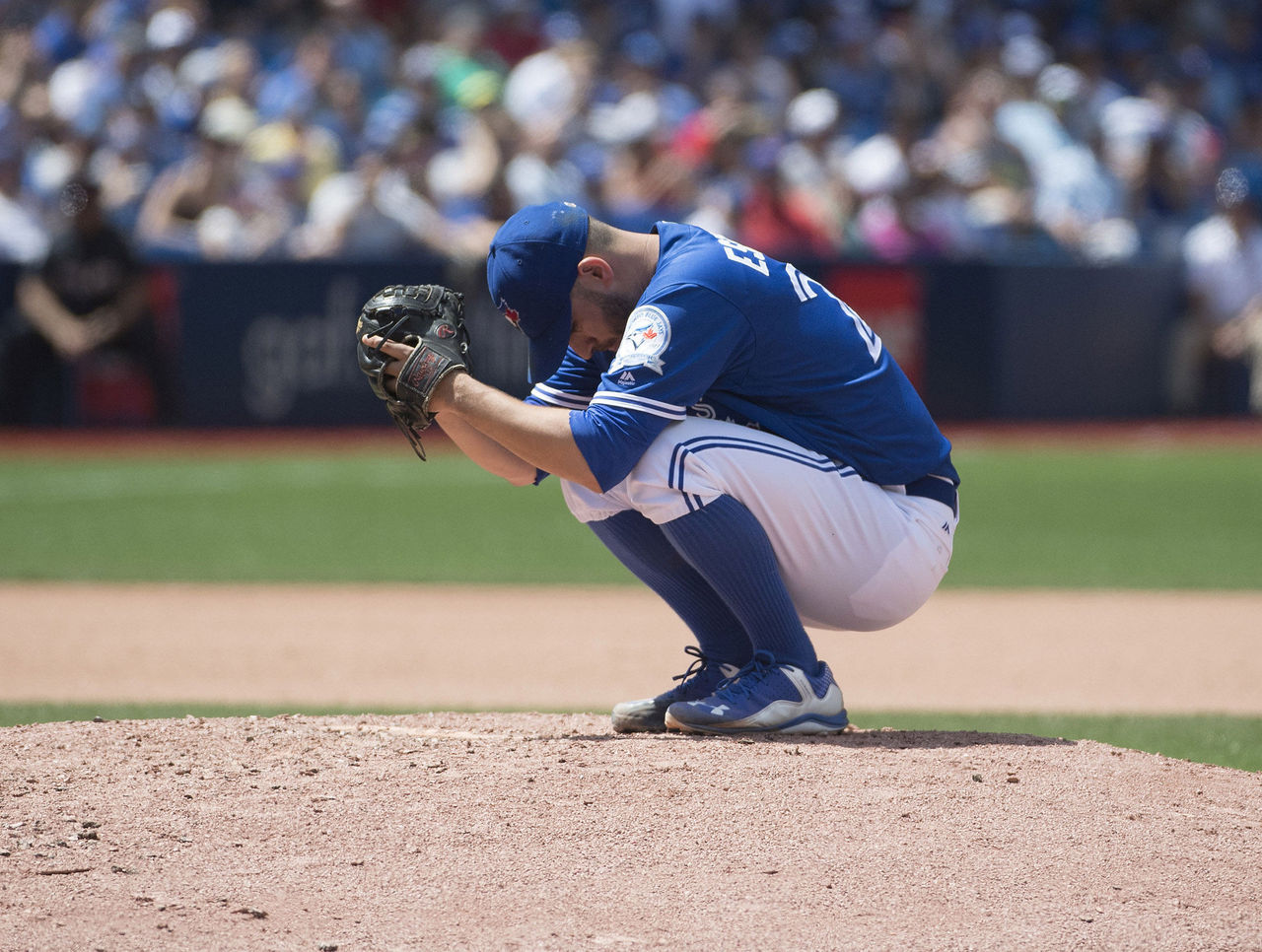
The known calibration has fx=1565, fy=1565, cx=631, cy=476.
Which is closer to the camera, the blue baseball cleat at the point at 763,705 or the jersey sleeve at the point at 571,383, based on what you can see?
the blue baseball cleat at the point at 763,705

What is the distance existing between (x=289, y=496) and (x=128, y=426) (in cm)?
275

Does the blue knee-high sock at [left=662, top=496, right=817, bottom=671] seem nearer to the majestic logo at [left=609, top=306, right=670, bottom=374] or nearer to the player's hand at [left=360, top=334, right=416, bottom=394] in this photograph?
the majestic logo at [left=609, top=306, right=670, bottom=374]

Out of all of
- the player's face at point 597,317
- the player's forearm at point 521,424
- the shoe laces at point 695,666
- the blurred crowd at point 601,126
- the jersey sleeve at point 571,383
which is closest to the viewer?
the player's forearm at point 521,424

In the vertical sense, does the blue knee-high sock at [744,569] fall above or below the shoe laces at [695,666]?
above

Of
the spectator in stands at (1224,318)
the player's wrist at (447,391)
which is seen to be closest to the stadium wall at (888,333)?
the spectator in stands at (1224,318)

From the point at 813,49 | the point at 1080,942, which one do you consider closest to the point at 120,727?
the point at 1080,942

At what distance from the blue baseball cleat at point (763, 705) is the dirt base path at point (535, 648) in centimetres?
139

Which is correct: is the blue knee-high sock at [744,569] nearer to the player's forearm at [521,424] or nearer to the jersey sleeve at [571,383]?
the player's forearm at [521,424]

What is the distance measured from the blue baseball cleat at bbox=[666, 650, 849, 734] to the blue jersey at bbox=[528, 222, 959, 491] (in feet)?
1.77

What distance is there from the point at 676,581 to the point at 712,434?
0.46 m

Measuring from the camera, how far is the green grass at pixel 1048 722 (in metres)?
4.56

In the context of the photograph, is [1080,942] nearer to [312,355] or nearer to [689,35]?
[312,355]

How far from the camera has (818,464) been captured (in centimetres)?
377

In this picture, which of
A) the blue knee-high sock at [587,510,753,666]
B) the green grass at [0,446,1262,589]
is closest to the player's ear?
the blue knee-high sock at [587,510,753,666]
